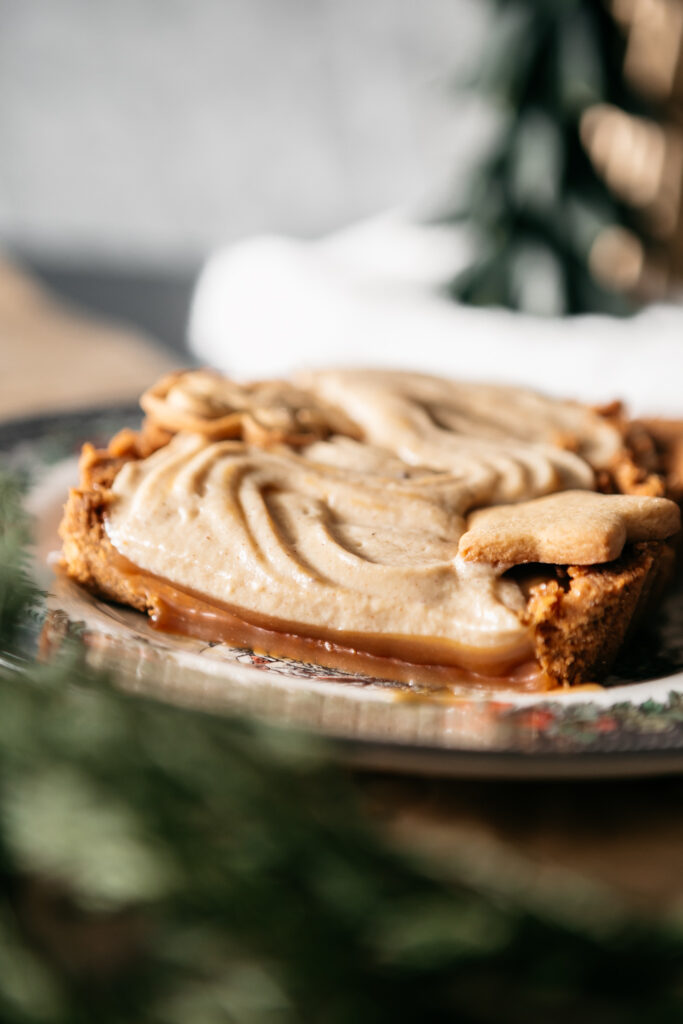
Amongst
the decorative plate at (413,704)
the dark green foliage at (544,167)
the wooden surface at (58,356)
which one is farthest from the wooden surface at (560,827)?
the dark green foliage at (544,167)

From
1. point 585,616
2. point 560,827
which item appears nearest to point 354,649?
point 585,616

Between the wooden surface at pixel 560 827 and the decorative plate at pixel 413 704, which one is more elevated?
the decorative plate at pixel 413 704

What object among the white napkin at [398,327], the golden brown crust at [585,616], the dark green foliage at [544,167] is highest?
the dark green foliage at [544,167]

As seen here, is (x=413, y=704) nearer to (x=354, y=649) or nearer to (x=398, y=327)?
(x=354, y=649)

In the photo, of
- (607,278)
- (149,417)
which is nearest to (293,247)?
(607,278)

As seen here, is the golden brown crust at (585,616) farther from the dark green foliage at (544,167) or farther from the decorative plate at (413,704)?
the dark green foliage at (544,167)

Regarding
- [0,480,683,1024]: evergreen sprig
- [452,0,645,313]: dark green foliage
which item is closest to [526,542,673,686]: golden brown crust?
[0,480,683,1024]: evergreen sprig

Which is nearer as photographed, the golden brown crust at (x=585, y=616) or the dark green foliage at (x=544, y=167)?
the golden brown crust at (x=585, y=616)
